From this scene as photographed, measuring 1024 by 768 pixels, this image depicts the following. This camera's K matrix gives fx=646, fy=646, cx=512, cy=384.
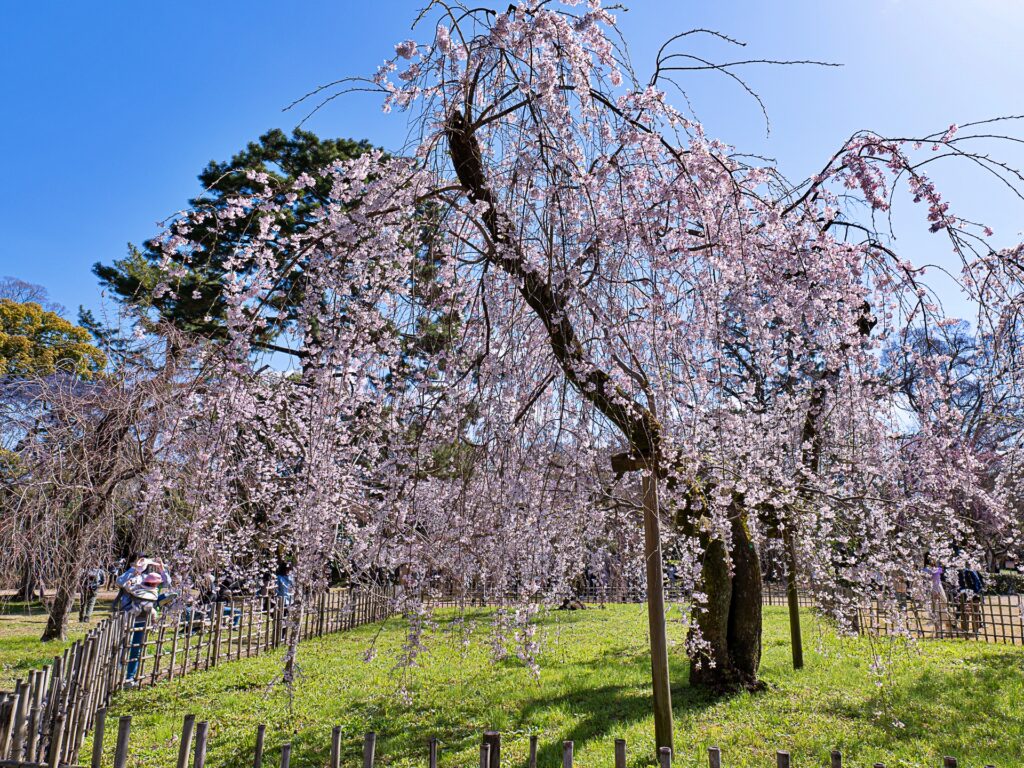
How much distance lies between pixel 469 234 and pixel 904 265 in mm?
2751

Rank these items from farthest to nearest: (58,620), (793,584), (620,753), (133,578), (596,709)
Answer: (58,620) → (133,578) → (793,584) → (596,709) → (620,753)

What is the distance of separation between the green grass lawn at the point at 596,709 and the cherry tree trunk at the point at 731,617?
0.24 meters

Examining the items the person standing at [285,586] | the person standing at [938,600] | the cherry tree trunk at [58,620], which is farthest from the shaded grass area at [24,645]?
the person standing at [938,600]

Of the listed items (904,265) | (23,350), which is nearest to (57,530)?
(904,265)

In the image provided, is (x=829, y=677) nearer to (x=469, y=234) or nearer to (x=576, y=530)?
(x=576, y=530)

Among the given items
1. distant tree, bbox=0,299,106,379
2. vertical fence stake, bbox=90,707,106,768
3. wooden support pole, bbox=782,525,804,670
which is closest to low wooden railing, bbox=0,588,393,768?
vertical fence stake, bbox=90,707,106,768

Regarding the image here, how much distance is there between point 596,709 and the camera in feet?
18.2

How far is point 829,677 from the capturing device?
6457mm

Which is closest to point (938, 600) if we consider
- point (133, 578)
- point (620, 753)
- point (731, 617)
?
point (731, 617)

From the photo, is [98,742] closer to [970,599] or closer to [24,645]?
[24,645]

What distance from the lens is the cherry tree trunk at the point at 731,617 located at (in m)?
5.77

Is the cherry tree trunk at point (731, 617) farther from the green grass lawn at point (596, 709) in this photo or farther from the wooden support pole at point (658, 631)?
the wooden support pole at point (658, 631)

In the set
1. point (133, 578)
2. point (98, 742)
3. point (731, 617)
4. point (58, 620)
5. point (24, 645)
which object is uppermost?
point (133, 578)

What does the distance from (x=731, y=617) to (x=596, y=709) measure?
1.53 m
